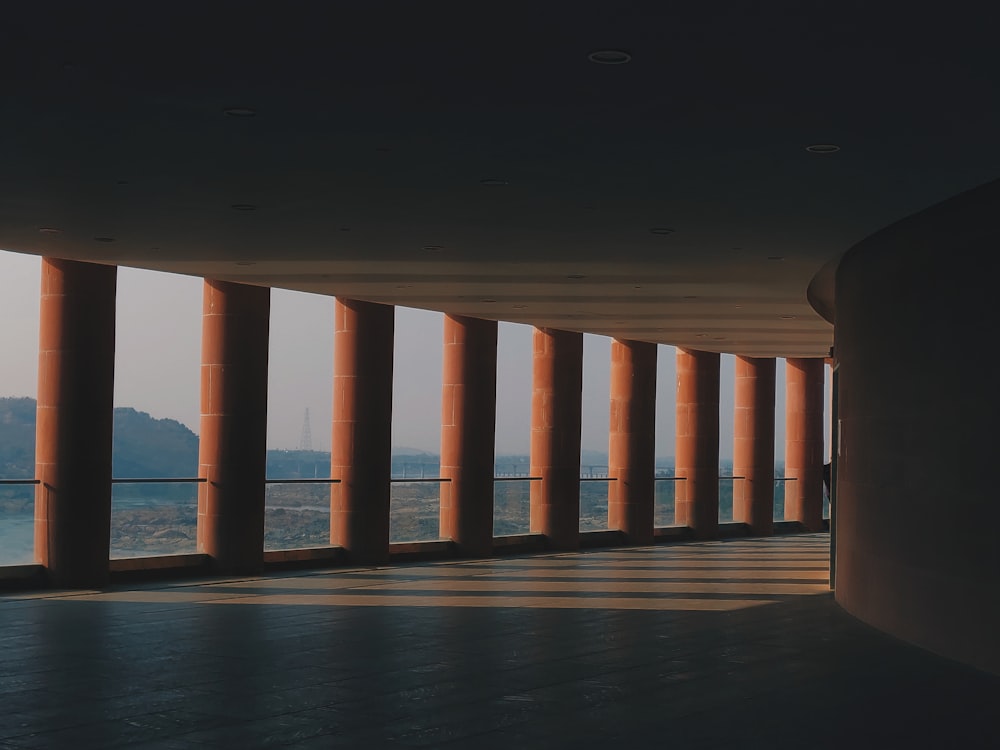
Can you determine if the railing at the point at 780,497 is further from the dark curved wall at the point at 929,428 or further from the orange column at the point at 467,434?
the dark curved wall at the point at 929,428

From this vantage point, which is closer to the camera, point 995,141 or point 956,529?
point 995,141

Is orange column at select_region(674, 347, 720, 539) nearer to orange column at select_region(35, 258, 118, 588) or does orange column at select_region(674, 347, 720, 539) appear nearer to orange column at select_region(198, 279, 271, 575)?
orange column at select_region(198, 279, 271, 575)

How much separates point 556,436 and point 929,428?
39.5 feet

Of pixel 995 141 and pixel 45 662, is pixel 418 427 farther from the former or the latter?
pixel 995 141

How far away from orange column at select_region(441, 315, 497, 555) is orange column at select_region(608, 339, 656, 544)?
4403mm

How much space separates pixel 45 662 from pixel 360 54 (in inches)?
221

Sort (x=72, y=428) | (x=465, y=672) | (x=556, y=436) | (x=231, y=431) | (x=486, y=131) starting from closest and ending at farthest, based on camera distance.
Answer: (x=486, y=131) → (x=465, y=672) → (x=72, y=428) → (x=231, y=431) → (x=556, y=436)

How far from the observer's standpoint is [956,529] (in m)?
10.2

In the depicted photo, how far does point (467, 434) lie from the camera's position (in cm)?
2047

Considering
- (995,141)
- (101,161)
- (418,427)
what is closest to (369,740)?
(101,161)

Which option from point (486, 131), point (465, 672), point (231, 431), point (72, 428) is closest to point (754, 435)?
point (231, 431)

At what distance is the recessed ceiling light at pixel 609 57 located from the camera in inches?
245

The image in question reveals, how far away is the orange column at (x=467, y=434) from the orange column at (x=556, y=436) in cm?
189

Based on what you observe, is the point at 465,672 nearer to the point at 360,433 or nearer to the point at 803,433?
the point at 360,433
